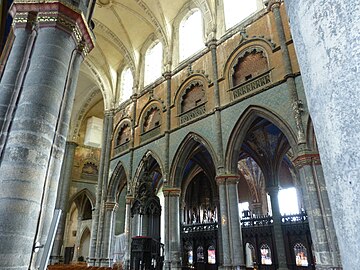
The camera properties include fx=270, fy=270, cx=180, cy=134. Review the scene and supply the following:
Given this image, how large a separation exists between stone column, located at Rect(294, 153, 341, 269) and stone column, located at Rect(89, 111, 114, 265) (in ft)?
35.9

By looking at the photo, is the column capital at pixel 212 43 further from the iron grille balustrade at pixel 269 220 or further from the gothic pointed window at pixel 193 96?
the iron grille balustrade at pixel 269 220

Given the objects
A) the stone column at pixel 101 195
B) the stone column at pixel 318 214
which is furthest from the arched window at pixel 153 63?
the stone column at pixel 318 214

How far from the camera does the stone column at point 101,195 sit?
14148mm

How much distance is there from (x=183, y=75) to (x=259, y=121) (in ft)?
14.0

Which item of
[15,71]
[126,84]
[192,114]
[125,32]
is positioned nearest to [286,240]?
[192,114]

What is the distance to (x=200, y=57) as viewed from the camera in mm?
12297

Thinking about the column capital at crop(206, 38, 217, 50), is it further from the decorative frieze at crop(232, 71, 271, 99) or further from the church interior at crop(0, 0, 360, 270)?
the decorative frieze at crop(232, 71, 271, 99)

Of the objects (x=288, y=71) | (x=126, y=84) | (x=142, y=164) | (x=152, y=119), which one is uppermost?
(x=126, y=84)

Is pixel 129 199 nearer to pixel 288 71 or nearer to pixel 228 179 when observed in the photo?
pixel 228 179

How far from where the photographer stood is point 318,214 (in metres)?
6.92

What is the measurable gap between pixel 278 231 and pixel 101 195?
9.56 metres

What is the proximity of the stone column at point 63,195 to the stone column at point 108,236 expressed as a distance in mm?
5159

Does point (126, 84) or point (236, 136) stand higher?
point (126, 84)

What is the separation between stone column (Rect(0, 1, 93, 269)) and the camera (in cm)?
307
